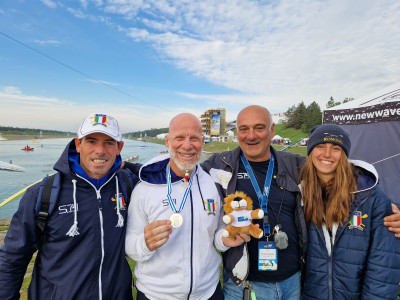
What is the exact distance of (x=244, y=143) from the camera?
100 inches

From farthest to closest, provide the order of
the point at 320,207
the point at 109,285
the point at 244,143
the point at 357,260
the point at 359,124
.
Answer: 1. the point at 359,124
2. the point at 244,143
3. the point at 320,207
4. the point at 357,260
5. the point at 109,285

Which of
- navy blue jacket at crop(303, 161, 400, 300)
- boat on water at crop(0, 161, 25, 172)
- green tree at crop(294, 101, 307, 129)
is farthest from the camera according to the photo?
green tree at crop(294, 101, 307, 129)

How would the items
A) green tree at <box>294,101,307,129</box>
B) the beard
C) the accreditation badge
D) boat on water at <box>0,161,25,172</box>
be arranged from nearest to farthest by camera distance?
1. the beard
2. the accreditation badge
3. boat on water at <box>0,161,25,172</box>
4. green tree at <box>294,101,307,129</box>

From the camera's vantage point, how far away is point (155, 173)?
209cm

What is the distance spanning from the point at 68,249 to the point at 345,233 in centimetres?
257

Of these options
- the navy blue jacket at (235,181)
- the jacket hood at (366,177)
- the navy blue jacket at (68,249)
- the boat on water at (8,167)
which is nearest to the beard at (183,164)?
the navy blue jacket at (235,181)

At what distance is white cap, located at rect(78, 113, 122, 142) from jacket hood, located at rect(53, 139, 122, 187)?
177mm

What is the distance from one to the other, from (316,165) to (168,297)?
1.94 m

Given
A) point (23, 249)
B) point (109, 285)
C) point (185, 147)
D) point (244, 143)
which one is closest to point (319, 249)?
point (244, 143)

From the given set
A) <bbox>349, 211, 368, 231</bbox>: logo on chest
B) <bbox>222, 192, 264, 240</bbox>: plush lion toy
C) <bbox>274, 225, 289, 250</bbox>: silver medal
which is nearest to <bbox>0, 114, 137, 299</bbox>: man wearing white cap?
<bbox>222, 192, 264, 240</bbox>: plush lion toy

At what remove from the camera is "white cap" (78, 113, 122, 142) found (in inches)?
76.3

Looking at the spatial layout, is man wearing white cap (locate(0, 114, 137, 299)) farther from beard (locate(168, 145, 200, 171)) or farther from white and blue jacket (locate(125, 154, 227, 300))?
beard (locate(168, 145, 200, 171))

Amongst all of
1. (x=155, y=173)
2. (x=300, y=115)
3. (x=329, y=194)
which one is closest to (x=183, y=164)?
(x=155, y=173)

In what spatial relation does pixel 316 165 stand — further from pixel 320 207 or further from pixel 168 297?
pixel 168 297
